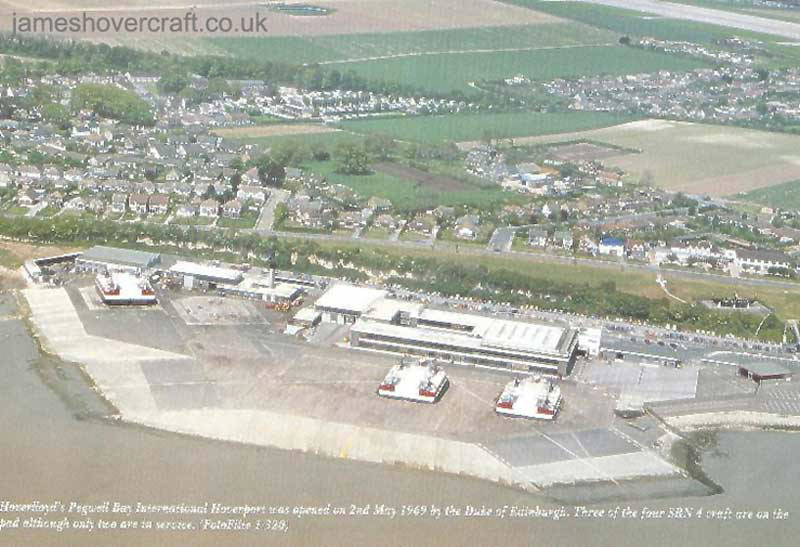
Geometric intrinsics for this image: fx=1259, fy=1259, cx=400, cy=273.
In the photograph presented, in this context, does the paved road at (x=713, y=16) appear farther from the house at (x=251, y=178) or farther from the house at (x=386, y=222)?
the house at (x=386, y=222)

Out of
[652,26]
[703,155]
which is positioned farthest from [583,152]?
[652,26]

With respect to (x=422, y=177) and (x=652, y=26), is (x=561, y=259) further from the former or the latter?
(x=652, y=26)

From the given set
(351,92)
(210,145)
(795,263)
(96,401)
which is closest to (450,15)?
(351,92)

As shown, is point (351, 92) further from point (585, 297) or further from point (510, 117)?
point (585, 297)

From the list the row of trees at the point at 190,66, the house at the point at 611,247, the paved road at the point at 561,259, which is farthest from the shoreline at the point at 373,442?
the row of trees at the point at 190,66

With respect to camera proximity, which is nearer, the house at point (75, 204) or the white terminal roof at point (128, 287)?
the white terminal roof at point (128, 287)

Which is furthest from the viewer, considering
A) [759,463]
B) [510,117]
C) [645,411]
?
[510,117]
